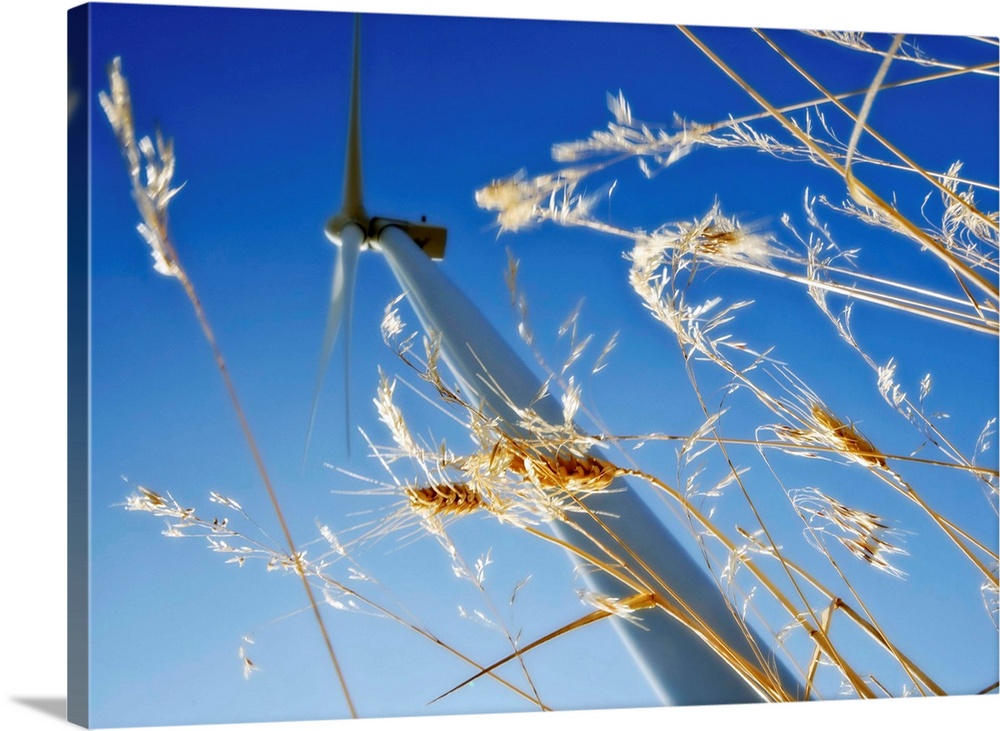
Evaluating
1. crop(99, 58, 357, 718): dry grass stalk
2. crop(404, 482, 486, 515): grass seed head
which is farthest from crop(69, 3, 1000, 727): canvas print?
crop(404, 482, 486, 515): grass seed head

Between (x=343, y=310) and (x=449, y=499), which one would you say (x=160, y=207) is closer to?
(x=343, y=310)

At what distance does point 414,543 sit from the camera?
2057mm

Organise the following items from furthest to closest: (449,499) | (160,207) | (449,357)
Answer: (449,357) < (160,207) < (449,499)

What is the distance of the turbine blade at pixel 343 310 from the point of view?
79.0 inches

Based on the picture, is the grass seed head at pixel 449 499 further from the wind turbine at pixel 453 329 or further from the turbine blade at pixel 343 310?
the turbine blade at pixel 343 310

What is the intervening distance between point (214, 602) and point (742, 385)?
1116mm

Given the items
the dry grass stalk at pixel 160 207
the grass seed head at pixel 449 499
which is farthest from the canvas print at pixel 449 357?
the grass seed head at pixel 449 499

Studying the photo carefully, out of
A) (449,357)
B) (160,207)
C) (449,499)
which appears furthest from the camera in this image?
(449,357)

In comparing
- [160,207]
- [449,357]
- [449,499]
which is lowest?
[449,499]

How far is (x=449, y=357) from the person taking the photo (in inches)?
80.7

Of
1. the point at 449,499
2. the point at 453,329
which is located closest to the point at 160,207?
the point at 453,329

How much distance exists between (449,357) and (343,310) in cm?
22

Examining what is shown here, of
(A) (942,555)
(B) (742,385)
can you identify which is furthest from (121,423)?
(A) (942,555)

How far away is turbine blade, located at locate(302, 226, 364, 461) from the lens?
2008 millimetres
